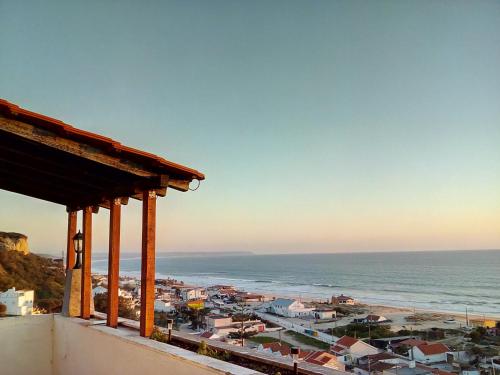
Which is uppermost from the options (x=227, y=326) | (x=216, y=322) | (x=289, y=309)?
(x=216, y=322)

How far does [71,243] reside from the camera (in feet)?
17.6

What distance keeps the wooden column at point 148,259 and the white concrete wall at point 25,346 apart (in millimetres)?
1991

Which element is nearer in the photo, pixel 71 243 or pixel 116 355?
pixel 116 355

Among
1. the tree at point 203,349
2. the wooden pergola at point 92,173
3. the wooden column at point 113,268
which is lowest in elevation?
the tree at point 203,349

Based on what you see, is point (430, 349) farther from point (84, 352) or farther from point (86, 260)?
point (84, 352)

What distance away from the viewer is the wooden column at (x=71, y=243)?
5.36 meters

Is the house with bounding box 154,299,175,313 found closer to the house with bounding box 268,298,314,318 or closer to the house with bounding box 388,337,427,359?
the house with bounding box 268,298,314,318

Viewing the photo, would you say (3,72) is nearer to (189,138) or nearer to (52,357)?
(189,138)

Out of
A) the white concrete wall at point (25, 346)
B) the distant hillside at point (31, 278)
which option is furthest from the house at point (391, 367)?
the white concrete wall at point (25, 346)

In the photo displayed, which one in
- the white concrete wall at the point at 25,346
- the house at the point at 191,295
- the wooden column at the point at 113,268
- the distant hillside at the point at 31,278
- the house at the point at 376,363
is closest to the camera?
the wooden column at the point at 113,268

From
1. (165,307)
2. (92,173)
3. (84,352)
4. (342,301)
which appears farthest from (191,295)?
(92,173)

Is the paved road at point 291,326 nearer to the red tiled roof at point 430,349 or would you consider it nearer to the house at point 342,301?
the red tiled roof at point 430,349

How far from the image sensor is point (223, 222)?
142 feet

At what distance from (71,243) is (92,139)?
278 cm
